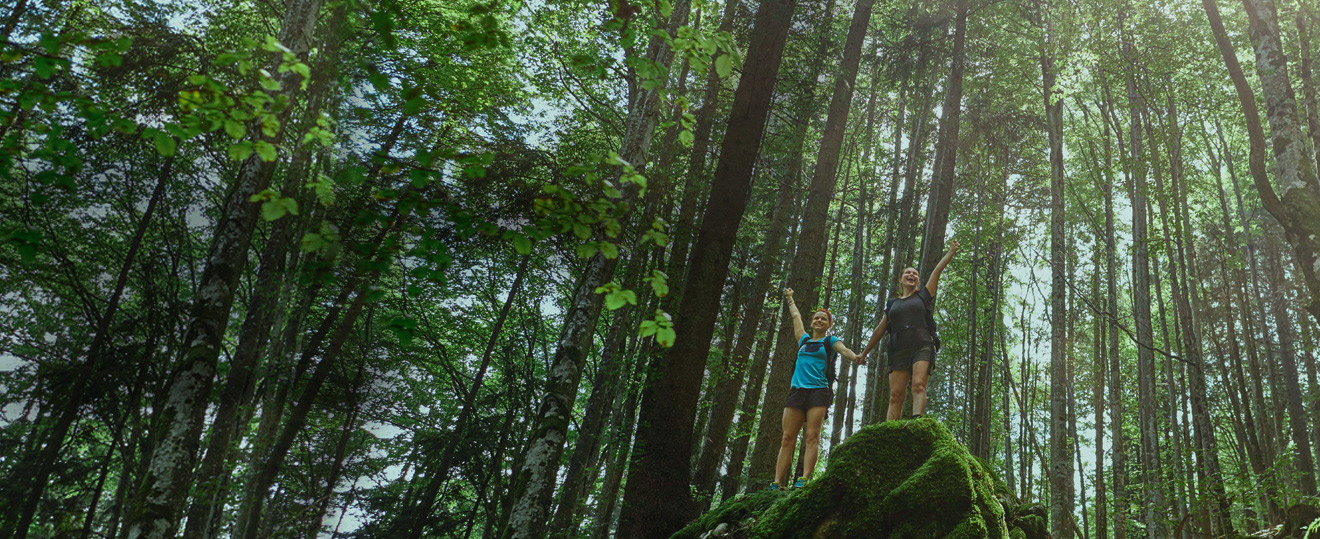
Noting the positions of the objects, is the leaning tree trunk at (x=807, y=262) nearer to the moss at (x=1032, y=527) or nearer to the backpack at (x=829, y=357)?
the backpack at (x=829, y=357)

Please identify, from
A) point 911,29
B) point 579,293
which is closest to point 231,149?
point 579,293

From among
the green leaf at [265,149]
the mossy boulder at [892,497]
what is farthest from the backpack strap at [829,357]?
the green leaf at [265,149]

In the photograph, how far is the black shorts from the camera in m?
6.70

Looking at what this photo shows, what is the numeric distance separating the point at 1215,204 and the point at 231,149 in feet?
96.8

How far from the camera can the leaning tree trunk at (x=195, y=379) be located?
20.5 feet

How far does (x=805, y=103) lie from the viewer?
37.8 ft

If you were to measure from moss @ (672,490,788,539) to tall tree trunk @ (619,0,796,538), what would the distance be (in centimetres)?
11

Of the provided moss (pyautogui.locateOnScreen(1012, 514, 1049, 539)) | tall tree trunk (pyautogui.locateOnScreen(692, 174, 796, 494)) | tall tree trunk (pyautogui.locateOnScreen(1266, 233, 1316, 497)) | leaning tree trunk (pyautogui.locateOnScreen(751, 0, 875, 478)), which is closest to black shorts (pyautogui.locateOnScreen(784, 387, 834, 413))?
moss (pyautogui.locateOnScreen(1012, 514, 1049, 539))

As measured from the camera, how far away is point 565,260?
13781mm

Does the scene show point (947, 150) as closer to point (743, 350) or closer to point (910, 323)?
point (743, 350)

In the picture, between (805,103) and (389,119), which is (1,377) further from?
(805,103)

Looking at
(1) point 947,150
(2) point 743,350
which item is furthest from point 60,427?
(1) point 947,150

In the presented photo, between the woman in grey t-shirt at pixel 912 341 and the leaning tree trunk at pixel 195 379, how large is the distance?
5.99 meters

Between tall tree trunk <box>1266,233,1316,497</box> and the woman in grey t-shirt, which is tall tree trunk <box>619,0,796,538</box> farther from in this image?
tall tree trunk <box>1266,233,1316,497</box>
